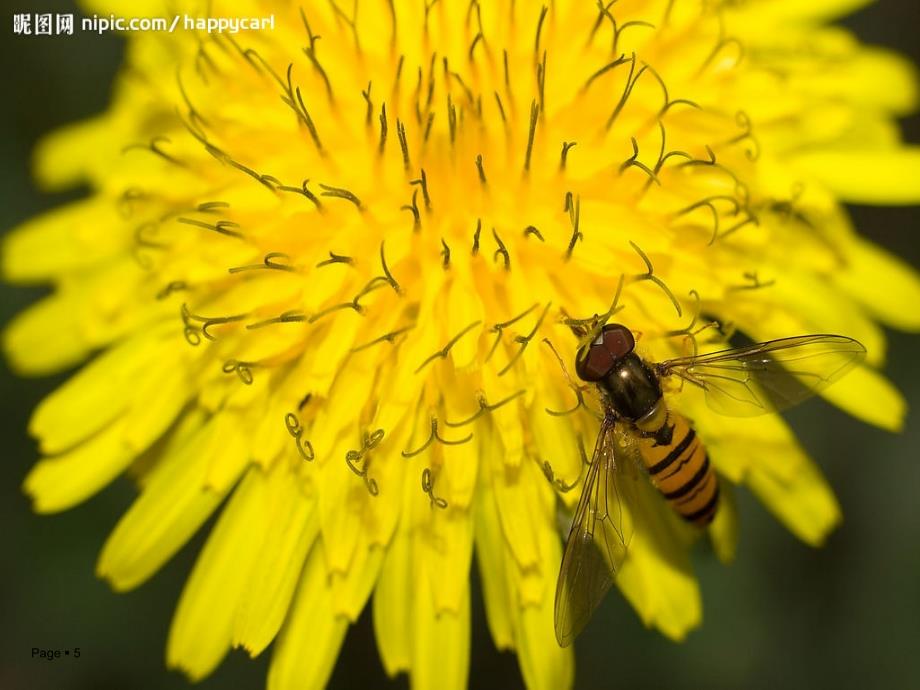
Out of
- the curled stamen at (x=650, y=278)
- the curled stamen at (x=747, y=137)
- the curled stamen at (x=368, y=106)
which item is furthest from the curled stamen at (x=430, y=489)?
the curled stamen at (x=747, y=137)

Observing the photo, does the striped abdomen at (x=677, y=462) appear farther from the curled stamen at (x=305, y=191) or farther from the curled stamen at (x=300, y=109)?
the curled stamen at (x=300, y=109)

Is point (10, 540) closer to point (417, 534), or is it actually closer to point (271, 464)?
point (271, 464)

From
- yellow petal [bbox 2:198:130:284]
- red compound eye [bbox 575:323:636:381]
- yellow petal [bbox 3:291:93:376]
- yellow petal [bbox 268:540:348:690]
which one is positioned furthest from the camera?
yellow petal [bbox 3:291:93:376]

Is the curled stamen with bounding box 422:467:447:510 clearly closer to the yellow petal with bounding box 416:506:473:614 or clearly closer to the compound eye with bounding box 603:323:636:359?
the yellow petal with bounding box 416:506:473:614

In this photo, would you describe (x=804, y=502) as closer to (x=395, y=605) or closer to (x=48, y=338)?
(x=395, y=605)

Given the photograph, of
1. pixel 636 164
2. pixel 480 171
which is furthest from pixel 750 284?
pixel 480 171

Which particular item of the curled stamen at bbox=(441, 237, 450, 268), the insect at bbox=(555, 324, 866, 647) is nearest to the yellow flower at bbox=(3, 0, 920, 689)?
the curled stamen at bbox=(441, 237, 450, 268)

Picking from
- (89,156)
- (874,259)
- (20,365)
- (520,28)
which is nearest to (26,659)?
(20,365)
